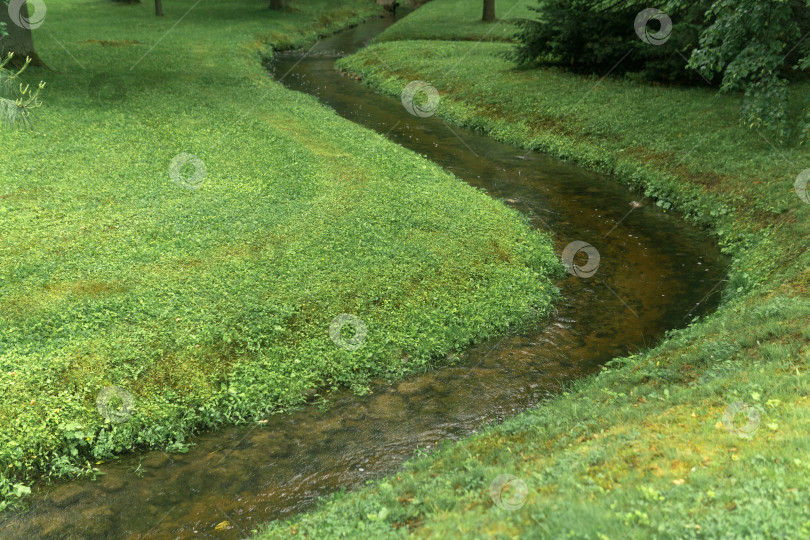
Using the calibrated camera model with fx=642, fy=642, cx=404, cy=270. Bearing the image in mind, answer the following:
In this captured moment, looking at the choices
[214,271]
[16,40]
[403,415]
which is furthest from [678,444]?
[16,40]

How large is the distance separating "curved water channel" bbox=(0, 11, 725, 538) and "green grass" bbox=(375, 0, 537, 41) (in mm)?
29680

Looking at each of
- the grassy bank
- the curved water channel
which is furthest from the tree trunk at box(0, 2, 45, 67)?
the grassy bank

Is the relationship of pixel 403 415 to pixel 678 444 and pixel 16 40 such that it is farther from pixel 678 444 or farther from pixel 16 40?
pixel 16 40

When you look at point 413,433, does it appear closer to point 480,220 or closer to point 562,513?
point 562,513

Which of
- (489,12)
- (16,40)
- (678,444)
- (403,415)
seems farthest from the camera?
(489,12)

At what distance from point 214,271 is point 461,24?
41171 millimetres

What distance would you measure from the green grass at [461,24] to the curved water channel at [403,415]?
29680 mm

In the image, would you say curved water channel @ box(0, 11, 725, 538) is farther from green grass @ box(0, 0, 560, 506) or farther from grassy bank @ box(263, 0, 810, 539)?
grassy bank @ box(263, 0, 810, 539)

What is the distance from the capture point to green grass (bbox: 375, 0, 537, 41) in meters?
45.8

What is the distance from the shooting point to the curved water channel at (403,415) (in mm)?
8430

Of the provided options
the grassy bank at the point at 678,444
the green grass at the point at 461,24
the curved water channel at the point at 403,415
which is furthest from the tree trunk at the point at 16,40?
the grassy bank at the point at 678,444

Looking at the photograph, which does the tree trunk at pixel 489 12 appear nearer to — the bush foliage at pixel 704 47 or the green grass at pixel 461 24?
Answer: the green grass at pixel 461 24

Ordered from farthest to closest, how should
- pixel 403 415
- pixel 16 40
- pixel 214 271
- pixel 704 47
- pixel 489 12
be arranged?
1. pixel 489 12
2. pixel 16 40
3. pixel 704 47
4. pixel 214 271
5. pixel 403 415

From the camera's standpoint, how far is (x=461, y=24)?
49.0 m
